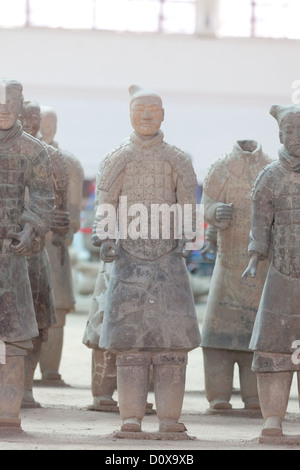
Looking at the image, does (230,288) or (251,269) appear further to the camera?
(230,288)

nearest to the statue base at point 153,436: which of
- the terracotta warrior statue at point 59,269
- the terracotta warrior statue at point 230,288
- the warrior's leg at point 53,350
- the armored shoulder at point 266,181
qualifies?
the armored shoulder at point 266,181

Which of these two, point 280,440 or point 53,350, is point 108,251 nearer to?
point 280,440

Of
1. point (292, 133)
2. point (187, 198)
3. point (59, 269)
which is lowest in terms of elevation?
point (59, 269)

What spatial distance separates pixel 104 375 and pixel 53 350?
1.45 meters

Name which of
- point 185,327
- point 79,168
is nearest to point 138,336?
point 185,327

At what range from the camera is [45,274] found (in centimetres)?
840

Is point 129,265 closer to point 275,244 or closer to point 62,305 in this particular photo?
point 275,244

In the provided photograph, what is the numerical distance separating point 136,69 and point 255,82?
1.73m

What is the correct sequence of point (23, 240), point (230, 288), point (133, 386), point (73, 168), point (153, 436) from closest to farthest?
→ point (23, 240), point (153, 436), point (133, 386), point (230, 288), point (73, 168)

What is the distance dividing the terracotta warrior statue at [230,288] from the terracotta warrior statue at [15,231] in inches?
76.5

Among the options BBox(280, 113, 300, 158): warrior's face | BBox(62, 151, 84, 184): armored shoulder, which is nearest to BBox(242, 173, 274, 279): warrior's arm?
BBox(280, 113, 300, 158): warrior's face

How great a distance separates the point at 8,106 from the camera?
6.95 m

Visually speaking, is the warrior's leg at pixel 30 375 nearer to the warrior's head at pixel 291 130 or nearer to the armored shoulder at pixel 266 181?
the armored shoulder at pixel 266 181

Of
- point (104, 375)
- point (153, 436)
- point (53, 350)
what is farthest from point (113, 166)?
point (53, 350)
